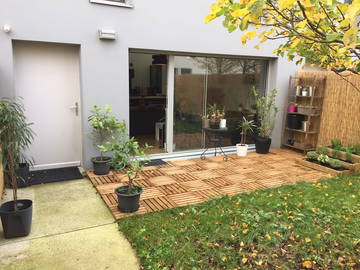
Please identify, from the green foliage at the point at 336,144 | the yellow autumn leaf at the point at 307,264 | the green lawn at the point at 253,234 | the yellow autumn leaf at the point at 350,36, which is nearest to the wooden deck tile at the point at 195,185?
the green lawn at the point at 253,234

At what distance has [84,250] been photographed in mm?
3064

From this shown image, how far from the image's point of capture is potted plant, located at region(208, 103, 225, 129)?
20.6ft

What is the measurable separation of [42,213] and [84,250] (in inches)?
45.1

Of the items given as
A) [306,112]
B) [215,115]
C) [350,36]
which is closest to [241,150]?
[215,115]

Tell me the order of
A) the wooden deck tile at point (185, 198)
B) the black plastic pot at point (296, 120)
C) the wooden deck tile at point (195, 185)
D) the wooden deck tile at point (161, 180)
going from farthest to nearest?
the black plastic pot at point (296, 120)
the wooden deck tile at point (161, 180)
the wooden deck tile at point (195, 185)
the wooden deck tile at point (185, 198)

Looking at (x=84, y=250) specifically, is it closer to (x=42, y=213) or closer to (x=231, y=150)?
(x=42, y=213)

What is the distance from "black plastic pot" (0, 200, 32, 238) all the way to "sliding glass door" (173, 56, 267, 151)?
382 cm

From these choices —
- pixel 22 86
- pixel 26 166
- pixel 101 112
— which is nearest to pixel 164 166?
pixel 101 112

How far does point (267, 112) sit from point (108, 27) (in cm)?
412

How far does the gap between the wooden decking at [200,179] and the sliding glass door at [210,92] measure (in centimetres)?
71

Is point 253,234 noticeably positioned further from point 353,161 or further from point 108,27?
point 108,27

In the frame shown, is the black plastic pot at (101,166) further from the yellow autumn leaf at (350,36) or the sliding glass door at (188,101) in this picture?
the yellow autumn leaf at (350,36)

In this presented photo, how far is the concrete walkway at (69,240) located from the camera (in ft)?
9.32

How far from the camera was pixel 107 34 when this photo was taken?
525 cm
